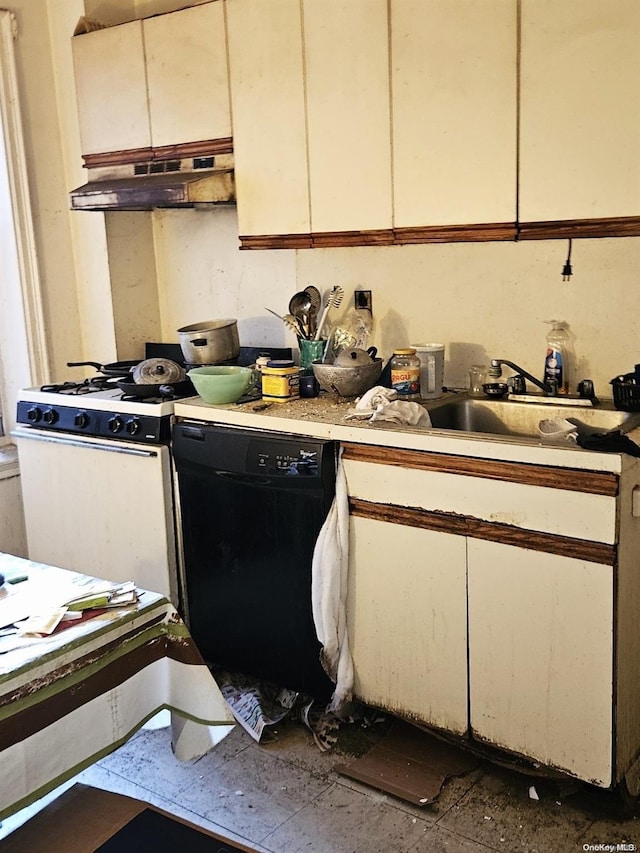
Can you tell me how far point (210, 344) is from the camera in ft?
10.4

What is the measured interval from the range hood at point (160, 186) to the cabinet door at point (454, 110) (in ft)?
2.40

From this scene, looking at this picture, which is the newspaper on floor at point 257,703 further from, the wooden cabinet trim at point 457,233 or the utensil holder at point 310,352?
the wooden cabinet trim at point 457,233

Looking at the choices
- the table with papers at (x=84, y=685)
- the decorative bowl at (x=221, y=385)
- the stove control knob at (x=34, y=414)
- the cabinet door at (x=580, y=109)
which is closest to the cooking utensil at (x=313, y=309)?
the decorative bowl at (x=221, y=385)

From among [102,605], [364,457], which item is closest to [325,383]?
[364,457]

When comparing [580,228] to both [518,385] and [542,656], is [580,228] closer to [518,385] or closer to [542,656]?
[518,385]

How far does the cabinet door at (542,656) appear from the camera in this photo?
6.74 ft

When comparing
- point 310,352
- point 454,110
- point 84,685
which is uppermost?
point 454,110

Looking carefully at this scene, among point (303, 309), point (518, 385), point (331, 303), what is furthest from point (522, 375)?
point (303, 309)

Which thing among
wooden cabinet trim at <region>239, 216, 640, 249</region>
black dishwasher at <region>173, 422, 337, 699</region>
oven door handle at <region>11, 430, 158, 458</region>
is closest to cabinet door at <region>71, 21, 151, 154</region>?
wooden cabinet trim at <region>239, 216, 640, 249</region>

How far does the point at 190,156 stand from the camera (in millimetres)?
3104

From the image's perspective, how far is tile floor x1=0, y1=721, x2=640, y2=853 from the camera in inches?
83.4

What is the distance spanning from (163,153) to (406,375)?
137cm

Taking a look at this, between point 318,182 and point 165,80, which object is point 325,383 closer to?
point 318,182

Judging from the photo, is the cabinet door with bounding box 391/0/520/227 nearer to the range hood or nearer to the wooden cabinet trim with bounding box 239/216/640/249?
the wooden cabinet trim with bounding box 239/216/640/249
